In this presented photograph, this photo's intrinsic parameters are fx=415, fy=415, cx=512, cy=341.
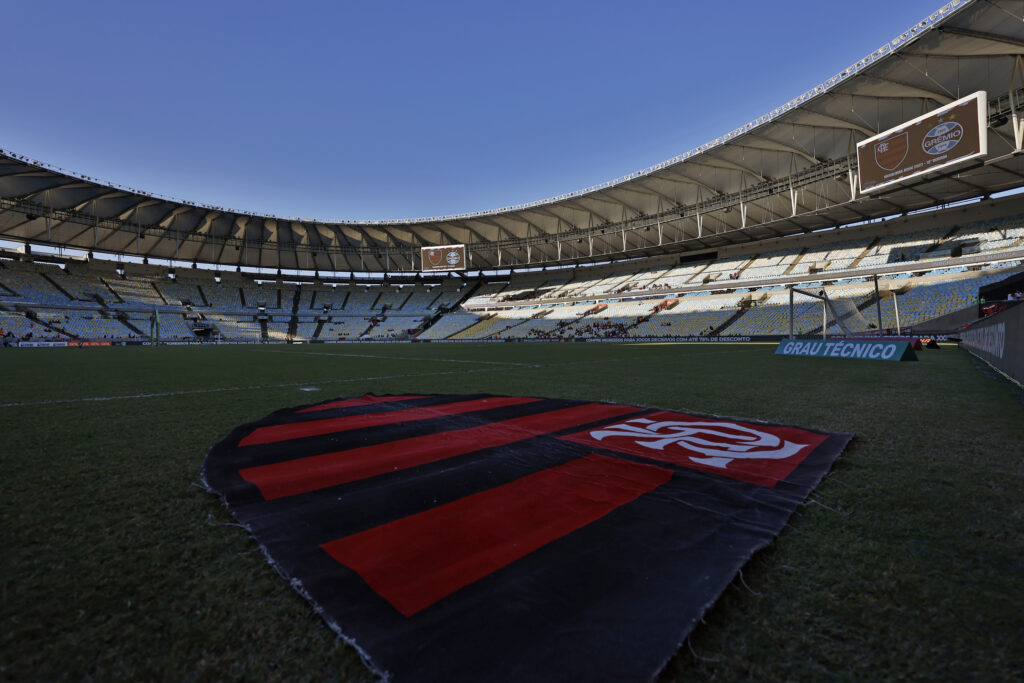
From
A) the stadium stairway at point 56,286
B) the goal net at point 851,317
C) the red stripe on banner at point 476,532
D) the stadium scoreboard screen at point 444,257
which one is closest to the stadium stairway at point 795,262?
the goal net at point 851,317

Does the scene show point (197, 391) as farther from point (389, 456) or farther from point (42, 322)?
point (42, 322)

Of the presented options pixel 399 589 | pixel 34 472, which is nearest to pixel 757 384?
pixel 399 589

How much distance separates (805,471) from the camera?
2402mm

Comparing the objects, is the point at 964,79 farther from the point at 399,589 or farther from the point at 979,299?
the point at 399,589

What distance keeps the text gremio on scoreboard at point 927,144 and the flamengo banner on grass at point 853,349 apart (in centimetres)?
1101

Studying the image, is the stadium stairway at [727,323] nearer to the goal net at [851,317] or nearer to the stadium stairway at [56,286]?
the goal net at [851,317]

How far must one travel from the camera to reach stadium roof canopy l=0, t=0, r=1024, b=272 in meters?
15.9

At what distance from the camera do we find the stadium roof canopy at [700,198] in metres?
15.9

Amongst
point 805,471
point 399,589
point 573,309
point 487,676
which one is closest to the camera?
point 487,676

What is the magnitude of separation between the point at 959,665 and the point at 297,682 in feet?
5.17

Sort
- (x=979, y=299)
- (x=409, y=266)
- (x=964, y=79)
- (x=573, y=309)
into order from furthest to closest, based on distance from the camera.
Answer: (x=409, y=266) < (x=573, y=309) < (x=979, y=299) < (x=964, y=79)

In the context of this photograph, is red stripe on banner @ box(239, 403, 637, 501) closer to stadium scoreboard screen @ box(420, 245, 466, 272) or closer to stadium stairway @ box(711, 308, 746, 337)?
stadium stairway @ box(711, 308, 746, 337)

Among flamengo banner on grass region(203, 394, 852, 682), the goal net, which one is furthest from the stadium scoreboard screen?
flamengo banner on grass region(203, 394, 852, 682)

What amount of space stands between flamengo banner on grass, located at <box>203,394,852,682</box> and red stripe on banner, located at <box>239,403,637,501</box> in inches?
0.8
